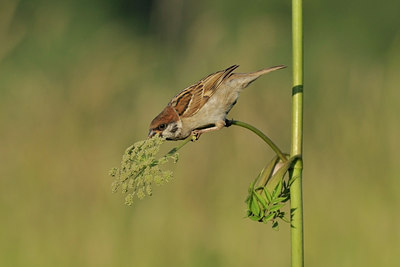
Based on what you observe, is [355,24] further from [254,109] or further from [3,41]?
[3,41]

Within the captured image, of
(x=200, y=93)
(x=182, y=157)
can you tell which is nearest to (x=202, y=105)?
(x=200, y=93)

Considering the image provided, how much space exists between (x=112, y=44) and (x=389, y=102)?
2.58 metres

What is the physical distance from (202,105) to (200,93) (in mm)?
74

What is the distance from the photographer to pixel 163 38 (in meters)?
6.31

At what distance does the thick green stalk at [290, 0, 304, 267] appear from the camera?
1456 mm

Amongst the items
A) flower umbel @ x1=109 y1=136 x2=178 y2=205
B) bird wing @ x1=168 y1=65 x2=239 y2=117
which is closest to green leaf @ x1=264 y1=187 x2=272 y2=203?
flower umbel @ x1=109 y1=136 x2=178 y2=205

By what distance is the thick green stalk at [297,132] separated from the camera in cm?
146

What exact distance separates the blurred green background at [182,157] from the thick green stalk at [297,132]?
6.73 feet

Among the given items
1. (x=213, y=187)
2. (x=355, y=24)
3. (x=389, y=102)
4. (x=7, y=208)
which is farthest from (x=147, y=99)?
(x=355, y=24)

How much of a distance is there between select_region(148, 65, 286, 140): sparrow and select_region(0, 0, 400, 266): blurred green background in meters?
1.09

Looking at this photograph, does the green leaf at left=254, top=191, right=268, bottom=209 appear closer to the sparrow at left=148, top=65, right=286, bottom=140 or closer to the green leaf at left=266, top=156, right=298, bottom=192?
the green leaf at left=266, top=156, right=298, bottom=192

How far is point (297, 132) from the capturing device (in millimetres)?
1489

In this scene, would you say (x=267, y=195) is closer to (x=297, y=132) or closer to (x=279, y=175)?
(x=279, y=175)

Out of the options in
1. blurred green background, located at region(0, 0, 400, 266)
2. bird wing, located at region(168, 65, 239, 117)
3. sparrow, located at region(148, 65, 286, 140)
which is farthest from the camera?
blurred green background, located at region(0, 0, 400, 266)
